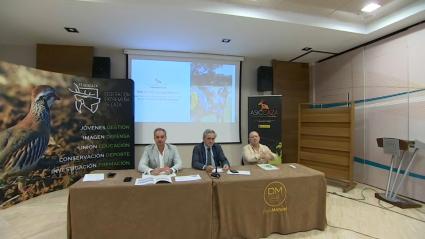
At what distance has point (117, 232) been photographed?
1916 mm

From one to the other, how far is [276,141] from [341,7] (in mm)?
2345

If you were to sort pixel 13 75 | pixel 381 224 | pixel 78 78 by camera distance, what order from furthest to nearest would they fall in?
pixel 78 78 → pixel 13 75 → pixel 381 224

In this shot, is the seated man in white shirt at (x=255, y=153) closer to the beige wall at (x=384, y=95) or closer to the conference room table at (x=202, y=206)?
the conference room table at (x=202, y=206)

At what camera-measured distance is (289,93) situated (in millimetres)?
5234

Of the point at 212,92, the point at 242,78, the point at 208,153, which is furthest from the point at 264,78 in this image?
the point at 208,153

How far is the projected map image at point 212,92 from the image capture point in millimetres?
4625

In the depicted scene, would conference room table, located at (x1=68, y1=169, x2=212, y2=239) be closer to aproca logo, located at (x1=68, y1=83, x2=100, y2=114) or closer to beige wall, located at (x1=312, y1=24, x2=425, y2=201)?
aproca logo, located at (x1=68, y1=83, x2=100, y2=114)

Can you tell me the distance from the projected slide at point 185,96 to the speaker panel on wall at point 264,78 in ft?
1.53

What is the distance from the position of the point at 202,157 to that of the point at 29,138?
2.32m

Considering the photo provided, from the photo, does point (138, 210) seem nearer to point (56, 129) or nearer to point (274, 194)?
point (274, 194)

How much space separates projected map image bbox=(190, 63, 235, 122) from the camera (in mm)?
4625

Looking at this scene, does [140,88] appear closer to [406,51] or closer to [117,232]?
[117,232]

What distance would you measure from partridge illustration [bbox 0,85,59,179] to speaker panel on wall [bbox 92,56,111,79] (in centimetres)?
94

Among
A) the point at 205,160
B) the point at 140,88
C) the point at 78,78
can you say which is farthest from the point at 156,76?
the point at 205,160
